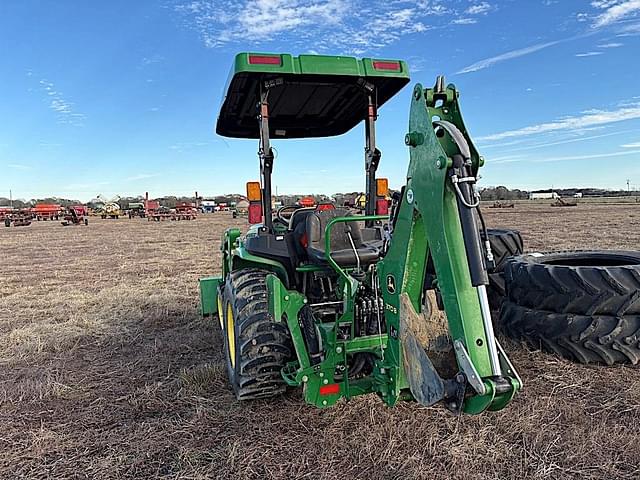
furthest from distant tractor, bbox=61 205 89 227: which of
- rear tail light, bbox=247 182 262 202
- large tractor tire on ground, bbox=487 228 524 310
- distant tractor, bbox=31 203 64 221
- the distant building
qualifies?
the distant building

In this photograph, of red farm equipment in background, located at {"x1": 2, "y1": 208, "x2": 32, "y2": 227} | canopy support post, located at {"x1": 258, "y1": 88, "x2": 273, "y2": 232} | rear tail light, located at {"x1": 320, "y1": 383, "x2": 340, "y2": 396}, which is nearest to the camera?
rear tail light, located at {"x1": 320, "y1": 383, "x2": 340, "y2": 396}

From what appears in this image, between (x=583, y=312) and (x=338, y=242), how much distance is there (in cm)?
229

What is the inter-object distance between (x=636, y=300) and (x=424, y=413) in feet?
7.26

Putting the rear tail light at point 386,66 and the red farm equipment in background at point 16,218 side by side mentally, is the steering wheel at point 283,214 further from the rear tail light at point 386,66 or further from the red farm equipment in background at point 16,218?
the red farm equipment in background at point 16,218

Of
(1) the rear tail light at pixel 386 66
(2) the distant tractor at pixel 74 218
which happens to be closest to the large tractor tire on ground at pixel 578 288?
(1) the rear tail light at pixel 386 66

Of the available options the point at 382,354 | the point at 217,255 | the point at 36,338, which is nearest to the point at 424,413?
the point at 382,354

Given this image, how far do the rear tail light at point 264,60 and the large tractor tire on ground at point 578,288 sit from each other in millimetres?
2996

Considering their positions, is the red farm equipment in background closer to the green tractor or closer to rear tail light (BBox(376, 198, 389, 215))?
the green tractor

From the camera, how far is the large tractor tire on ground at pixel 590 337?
14.4 feet

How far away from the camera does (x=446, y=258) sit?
2256 mm

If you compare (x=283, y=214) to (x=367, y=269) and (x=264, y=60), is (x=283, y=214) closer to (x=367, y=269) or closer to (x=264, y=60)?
(x=367, y=269)

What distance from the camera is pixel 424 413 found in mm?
3594

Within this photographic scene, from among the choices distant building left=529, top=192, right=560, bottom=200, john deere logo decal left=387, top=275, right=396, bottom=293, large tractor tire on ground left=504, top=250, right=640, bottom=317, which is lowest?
large tractor tire on ground left=504, top=250, right=640, bottom=317

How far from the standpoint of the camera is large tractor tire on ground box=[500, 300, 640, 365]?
438cm
